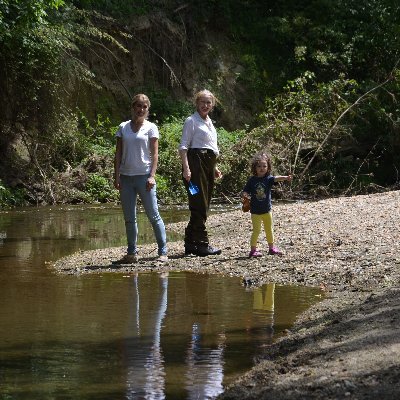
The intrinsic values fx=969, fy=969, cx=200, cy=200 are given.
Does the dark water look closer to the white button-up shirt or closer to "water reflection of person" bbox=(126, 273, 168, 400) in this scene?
"water reflection of person" bbox=(126, 273, 168, 400)

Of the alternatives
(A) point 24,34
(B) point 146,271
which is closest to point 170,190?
(A) point 24,34

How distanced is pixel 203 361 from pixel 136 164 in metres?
4.63

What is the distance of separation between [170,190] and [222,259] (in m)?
11.4

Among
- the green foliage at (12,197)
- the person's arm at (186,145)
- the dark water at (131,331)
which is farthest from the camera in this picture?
the green foliage at (12,197)

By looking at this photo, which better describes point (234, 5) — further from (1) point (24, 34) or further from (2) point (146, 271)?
(2) point (146, 271)

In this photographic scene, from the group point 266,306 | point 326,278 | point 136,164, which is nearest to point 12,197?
point 136,164

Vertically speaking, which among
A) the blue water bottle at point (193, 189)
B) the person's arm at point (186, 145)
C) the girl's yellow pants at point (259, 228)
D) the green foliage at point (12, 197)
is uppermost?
the person's arm at point (186, 145)

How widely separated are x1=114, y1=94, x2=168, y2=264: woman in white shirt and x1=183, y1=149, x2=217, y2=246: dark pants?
0.51 metres

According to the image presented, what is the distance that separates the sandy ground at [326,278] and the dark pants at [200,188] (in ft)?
0.99

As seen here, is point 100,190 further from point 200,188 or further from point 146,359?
point 146,359

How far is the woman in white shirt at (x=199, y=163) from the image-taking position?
1110cm

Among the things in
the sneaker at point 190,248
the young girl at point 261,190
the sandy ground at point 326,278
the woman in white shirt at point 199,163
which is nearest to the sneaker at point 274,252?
the young girl at point 261,190

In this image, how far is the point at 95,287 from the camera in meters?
9.48

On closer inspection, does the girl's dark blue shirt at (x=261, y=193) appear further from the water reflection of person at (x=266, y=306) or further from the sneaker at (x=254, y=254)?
the water reflection of person at (x=266, y=306)
